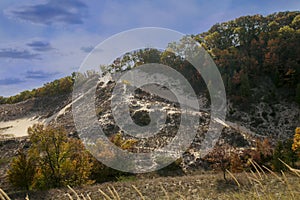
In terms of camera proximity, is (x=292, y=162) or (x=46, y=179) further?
(x=292, y=162)

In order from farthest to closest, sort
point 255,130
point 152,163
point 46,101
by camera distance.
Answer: point 46,101
point 255,130
point 152,163

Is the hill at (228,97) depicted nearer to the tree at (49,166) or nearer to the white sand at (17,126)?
the white sand at (17,126)

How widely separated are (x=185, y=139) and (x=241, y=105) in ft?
66.7

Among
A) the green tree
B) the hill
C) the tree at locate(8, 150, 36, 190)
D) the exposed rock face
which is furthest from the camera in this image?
the hill

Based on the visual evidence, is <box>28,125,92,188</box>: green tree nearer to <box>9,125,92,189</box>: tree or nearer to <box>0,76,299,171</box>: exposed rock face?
<box>9,125,92,189</box>: tree

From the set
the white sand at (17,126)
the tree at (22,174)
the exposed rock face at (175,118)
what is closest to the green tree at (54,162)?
the tree at (22,174)

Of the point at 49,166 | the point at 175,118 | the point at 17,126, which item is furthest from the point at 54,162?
the point at 17,126

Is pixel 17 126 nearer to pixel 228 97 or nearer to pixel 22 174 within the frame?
pixel 22 174

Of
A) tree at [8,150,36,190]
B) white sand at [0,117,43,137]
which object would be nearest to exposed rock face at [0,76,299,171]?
white sand at [0,117,43,137]

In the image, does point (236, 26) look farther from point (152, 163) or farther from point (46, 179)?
point (46, 179)

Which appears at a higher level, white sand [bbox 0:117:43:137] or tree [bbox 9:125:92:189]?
white sand [bbox 0:117:43:137]

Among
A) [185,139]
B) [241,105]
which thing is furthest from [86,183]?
[241,105]

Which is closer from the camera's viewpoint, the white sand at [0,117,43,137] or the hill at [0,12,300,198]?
the hill at [0,12,300,198]

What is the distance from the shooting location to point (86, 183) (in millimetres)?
24656
